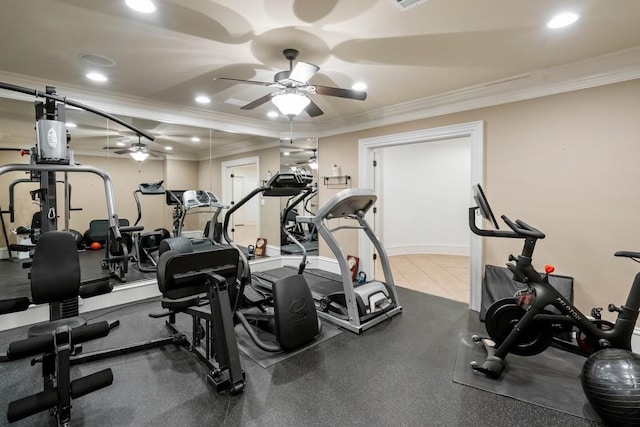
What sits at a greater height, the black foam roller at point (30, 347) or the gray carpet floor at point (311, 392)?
the black foam roller at point (30, 347)

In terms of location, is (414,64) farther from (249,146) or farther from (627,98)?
(249,146)

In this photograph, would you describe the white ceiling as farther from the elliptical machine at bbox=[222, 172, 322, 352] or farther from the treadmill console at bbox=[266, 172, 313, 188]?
the elliptical machine at bbox=[222, 172, 322, 352]

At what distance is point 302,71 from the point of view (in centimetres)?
234

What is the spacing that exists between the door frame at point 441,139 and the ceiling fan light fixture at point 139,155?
10.6ft

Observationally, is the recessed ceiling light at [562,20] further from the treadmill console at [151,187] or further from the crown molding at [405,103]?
the treadmill console at [151,187]

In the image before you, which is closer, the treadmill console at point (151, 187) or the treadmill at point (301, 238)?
the treadmill console at point (151, 187)

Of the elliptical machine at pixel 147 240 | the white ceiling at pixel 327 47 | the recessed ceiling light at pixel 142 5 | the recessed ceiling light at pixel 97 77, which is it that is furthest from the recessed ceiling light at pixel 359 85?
the elliptical machine at pixel 147 240

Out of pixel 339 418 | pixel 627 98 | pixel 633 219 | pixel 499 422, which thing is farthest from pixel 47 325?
pixel 627 98

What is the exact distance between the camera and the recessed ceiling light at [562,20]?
2.08 m

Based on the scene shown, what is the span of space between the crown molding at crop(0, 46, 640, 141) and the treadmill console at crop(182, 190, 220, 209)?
3.39ft

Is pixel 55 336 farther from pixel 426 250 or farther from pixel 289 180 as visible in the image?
pixel 426 250

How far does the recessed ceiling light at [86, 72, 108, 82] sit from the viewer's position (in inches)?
121

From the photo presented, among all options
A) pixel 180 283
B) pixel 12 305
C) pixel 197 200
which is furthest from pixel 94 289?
pixel 197 200

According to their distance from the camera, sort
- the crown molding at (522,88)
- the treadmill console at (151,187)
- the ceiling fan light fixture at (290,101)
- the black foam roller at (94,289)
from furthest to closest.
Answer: the treadmill console at (151,187) < the crown molding at (522,88) < the ceiling fan light fixture at (290,101) < the black foam roller at (94,289)
